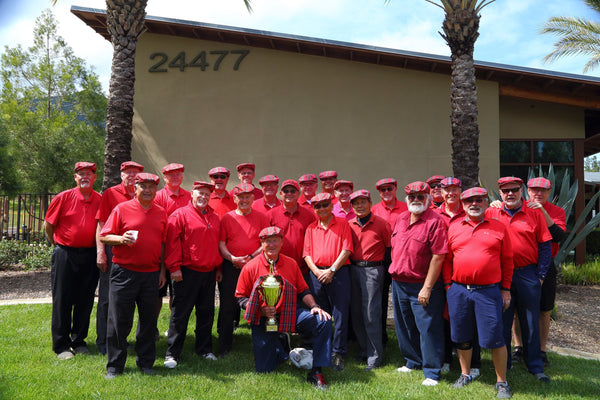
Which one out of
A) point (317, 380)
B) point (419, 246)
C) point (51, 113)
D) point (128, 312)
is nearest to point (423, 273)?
point (419, 246)

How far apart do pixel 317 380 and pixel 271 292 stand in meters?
1.09

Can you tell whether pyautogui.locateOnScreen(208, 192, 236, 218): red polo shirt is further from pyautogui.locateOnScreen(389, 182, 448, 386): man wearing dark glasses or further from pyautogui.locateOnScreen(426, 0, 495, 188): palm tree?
pyautogui.locateOnScreen(426, 0, 495, 188): palm tree

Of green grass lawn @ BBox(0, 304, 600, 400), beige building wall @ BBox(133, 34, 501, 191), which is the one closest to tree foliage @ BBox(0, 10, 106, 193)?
beige building wall @ BBox(133, 34, 501, 191)

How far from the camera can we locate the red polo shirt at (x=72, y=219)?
564 cm

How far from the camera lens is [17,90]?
2241 cm

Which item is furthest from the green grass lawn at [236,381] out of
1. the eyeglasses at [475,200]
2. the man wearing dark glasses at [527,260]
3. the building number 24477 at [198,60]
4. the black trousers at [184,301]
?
the building number 24477 at [198,60]

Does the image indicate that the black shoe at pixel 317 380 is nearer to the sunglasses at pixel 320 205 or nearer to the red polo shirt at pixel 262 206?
the sunglasses at pixel 320 205

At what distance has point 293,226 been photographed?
6.09 metres

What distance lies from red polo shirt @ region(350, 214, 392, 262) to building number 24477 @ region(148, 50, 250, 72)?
313 inches

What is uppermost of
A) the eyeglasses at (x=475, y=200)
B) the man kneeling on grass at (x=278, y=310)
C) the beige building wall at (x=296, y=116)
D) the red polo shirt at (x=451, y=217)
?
the beige building wall at (x=296, y=116)

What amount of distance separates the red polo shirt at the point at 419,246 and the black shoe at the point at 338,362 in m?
1.25

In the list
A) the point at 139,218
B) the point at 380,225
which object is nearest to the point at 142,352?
the point at 139,218

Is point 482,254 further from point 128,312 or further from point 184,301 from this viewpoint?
point 128,312

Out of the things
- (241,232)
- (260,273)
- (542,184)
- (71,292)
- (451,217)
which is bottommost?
(71,292)
